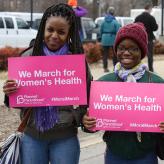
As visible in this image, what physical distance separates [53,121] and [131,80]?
0.57m

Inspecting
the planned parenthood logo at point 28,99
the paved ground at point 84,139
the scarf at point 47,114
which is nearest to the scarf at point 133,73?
the scarf at point 47,114

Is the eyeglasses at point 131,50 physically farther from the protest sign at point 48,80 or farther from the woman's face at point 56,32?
the woman's face at point 56,32

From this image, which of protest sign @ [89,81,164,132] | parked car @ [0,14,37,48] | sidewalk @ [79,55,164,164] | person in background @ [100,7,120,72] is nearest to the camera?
protest sign @ [89,81,164,132]

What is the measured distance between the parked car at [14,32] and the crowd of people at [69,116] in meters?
17.8

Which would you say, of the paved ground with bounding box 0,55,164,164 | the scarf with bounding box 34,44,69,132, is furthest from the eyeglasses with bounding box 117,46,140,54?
the paved ground with bounding box 0,55,164,164

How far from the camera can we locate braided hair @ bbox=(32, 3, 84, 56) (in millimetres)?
3467

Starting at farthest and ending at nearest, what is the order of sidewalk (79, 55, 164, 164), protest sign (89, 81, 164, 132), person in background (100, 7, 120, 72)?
1. person in background (100, 7, 120, 72)
2. sidewalk (79, 55, 164, 164)
3. protest sign (89, 81, 164, 132)

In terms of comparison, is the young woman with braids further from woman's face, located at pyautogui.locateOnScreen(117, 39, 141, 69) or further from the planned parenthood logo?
woman's face, located at pyautogui.locateOnScreen(117, 39, 141, 69)

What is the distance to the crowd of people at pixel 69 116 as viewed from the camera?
3430mm

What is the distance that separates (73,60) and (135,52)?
0.41 meters

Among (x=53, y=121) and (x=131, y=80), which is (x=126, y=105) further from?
(x=53, y=121)

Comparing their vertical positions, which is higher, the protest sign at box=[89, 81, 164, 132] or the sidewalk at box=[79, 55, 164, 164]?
the protest sign at box=[89, 81, 164, 132]

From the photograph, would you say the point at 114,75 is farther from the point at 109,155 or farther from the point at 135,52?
the point at 109,155

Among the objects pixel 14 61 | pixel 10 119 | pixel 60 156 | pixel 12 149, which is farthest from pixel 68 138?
pixel 10 119
